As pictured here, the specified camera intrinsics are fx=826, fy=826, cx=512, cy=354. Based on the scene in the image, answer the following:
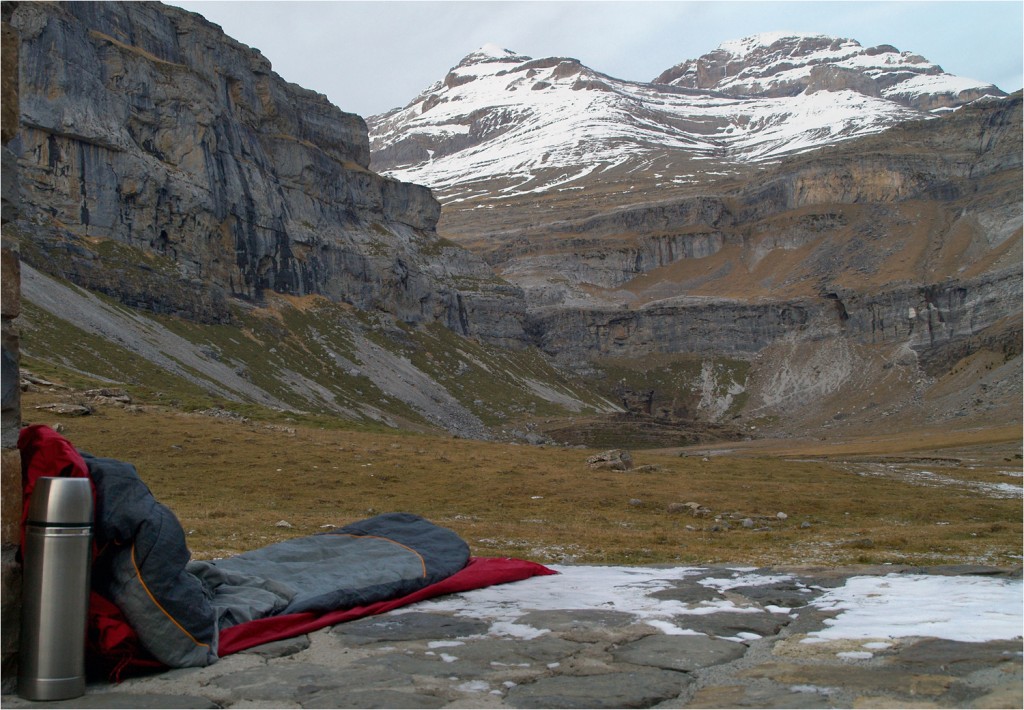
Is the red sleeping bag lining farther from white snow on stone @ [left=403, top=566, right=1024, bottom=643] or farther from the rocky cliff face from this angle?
the rocky cliff face

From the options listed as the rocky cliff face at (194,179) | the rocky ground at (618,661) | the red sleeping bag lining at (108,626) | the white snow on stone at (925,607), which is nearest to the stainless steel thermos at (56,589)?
the rocky ground at (618,661)

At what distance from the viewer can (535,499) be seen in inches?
1139

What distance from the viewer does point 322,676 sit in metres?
6.38

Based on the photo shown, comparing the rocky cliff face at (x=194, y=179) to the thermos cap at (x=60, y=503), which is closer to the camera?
the thermos cap at (x=60, y=503)

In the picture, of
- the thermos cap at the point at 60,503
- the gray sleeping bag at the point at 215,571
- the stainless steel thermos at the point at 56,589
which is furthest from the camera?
the gray sleeping bag at the point at 215,571

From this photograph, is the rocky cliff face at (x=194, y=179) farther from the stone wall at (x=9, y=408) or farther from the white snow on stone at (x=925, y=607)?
the white snow on stone at (x=925, y=607)

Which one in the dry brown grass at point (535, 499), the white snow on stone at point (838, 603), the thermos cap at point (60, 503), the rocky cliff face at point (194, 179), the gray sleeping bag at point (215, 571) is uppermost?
the rocky cliff face at point (194, 179)

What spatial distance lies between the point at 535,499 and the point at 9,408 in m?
23.2

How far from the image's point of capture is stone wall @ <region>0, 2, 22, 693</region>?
20.6 ft

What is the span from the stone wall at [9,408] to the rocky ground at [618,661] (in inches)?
22.7

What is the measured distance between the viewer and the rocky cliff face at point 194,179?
279 feet

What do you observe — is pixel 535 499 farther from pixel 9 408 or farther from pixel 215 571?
pixel 9 408

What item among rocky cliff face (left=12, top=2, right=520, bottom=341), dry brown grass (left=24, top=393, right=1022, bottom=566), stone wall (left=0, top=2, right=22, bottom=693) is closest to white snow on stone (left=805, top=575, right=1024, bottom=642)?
dry brown grass (left=24, top=393, right=1022, bottom=566)

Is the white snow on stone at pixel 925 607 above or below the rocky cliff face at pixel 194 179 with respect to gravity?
below
